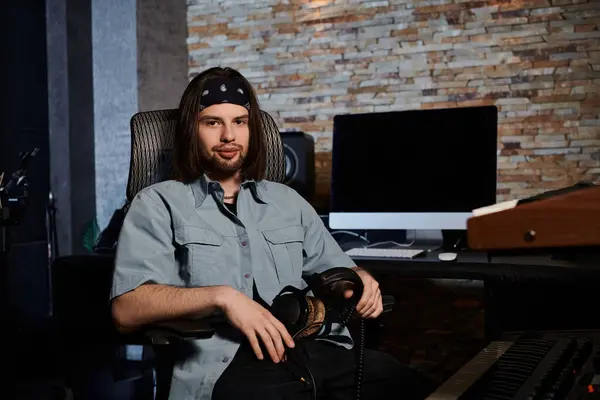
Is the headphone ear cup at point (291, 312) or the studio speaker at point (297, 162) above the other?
the studio speaker at point (297, 162)

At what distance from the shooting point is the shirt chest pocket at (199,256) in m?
1.78

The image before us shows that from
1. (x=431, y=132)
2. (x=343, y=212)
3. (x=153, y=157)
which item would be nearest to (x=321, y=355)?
(x=153, y=157)

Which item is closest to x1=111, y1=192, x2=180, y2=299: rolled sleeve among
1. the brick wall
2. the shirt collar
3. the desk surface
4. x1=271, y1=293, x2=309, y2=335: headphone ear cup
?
the shirt collar

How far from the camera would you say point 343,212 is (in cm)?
266

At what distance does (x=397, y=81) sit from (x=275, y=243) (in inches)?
55.5

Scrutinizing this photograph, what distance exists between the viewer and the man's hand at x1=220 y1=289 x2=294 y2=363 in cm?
152

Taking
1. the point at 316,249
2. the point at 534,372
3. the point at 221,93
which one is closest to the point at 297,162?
the point at 316,249

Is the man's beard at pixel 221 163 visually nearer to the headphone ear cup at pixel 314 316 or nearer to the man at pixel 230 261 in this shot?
the man at pixel 230 261

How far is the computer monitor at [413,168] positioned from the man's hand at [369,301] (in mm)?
773

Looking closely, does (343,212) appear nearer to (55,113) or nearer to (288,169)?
(288,169)

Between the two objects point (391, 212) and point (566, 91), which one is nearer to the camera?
point (391, 212)

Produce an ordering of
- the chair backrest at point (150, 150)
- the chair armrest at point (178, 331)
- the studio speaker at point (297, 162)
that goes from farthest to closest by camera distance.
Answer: the studio speaker at point (297, 162), the chair backrest at point (150, 150), the chair armrest at point (178, 331)

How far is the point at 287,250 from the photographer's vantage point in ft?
6.45

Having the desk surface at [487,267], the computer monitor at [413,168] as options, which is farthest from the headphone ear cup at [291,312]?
the computer monitor at [413,168]
